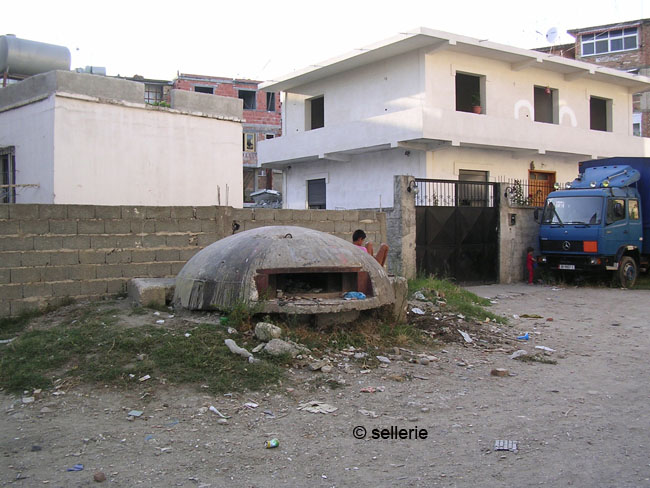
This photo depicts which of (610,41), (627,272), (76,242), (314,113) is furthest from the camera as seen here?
(610,41)

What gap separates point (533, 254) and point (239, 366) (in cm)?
1188

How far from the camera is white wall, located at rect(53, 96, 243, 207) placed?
12.3 meters

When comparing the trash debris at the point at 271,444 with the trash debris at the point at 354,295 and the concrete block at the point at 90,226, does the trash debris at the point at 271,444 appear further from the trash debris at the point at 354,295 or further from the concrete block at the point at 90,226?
the concrete block at the point at 90,226

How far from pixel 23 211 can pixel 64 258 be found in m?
0.81

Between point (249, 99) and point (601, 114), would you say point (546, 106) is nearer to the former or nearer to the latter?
point (601, 114)

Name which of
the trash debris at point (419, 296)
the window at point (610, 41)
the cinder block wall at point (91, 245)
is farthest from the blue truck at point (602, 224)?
the window at point (610, 41)

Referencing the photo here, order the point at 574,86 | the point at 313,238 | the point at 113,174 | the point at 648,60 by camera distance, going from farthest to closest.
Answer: the point at 648,60 < the point at 574,86 < the point at 113,174 < the point at 313,238

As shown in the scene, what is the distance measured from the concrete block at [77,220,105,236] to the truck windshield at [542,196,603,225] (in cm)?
1111

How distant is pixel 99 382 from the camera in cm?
537

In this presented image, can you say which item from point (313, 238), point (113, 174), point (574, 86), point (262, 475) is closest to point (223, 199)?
point (113, 174)

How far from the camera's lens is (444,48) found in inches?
687

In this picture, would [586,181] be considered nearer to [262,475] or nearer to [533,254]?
[533,254]

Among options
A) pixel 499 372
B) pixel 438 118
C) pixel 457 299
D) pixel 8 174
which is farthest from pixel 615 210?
pixel 8 174

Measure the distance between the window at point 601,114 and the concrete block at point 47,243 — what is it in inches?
844
